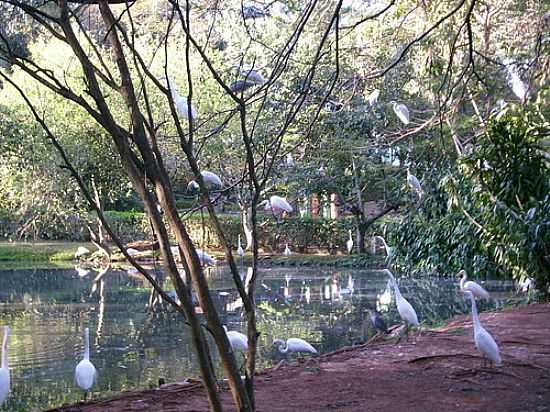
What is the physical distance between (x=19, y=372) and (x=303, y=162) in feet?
39.5

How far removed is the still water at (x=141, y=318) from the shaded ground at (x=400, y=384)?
125 centimetres

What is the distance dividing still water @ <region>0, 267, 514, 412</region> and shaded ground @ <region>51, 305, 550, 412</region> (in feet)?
4.09

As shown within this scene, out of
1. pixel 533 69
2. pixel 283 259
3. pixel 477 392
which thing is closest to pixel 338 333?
pixel 533 69

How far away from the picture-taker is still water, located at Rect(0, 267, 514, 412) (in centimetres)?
686

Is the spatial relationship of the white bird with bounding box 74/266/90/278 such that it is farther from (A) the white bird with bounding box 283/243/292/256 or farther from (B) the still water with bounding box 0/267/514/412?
(A) the white bird with bounding box 283/243/292/256

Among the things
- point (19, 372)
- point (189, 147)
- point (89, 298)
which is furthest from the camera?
point (89, 298)

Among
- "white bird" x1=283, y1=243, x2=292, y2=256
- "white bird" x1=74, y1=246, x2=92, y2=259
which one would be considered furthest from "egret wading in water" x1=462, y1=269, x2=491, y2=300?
"white bird" x1=74, y1=246, x2=92, y2=259

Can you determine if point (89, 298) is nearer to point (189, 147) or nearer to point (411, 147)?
point (411, 147)

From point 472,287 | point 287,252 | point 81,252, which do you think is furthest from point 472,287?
point 81,252

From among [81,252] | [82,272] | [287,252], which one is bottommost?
[82,272]

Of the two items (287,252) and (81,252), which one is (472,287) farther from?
(81,252)

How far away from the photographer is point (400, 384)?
5.18 metres

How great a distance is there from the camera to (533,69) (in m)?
7.72

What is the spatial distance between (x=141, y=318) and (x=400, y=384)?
19.5 ft
